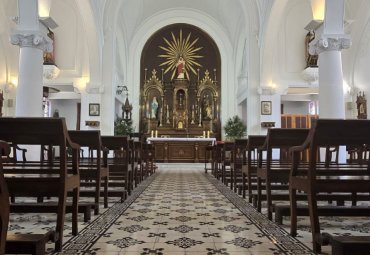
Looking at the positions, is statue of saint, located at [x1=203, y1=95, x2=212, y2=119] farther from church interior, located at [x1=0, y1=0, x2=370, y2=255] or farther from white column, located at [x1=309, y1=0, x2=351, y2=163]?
white column, located at [x1=309, y1=0, x2=351, y2=163]

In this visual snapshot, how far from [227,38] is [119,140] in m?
14.5

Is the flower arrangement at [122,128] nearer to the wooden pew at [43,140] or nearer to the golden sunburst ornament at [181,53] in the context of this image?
the golden sunburst ornament at [181,53]

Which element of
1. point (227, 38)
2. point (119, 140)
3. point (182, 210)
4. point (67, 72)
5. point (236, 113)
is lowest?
point (182, 210)

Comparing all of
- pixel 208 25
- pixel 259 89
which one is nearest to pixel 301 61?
pixel 259 89

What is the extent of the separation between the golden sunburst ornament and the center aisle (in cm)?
1439

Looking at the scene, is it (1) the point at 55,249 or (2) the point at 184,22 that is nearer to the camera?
(1) the point at 55,249

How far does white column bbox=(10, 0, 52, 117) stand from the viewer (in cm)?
748

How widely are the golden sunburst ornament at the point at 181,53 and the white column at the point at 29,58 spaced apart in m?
11.4

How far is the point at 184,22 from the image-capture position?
19.0 metres

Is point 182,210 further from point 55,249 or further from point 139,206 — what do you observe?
point 55,249

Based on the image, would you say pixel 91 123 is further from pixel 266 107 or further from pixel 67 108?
pixel 266 107

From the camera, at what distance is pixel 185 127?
59.1 ft

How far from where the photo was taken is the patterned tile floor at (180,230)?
267 cm

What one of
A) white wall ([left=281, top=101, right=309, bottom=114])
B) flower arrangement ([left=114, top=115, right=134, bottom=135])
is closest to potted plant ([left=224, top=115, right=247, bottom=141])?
white wall ([left=281, top=101, right=309, bottom=114])
